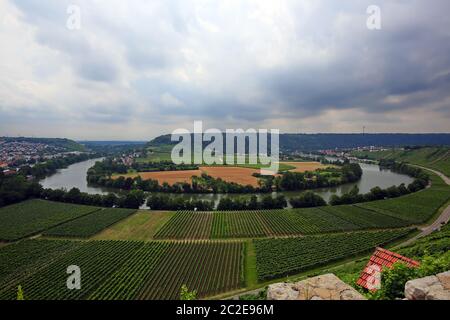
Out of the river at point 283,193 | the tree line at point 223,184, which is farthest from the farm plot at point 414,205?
the tree line at point 223,184

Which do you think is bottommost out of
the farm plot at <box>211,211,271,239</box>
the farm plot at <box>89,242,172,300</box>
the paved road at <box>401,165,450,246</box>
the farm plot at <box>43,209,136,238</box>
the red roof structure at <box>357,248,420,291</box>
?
the farm plot at <box>89,242,172,300</box>

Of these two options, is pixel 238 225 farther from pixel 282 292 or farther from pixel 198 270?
pixel 282 292

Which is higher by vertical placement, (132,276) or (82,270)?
(132,276)

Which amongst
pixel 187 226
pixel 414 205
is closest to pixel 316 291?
pixel 187 226

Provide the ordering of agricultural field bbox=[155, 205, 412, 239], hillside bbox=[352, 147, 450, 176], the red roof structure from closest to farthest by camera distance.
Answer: the red roof structure, agricultural field bbox=[155, 205, 412, 239], hillside bbox=[352, 147, 450, 176]

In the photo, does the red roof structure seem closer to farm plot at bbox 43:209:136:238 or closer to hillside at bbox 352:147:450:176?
farm plot at bbox 43:209:136:238

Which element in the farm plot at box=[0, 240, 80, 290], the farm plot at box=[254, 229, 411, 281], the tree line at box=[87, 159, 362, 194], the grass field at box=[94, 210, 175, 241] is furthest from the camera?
the tree line at box=[87, 159, 362, 194]

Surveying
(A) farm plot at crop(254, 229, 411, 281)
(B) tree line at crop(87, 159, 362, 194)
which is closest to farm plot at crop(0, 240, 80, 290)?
(A) farm plot at crop(254, 229, 411, 281)
